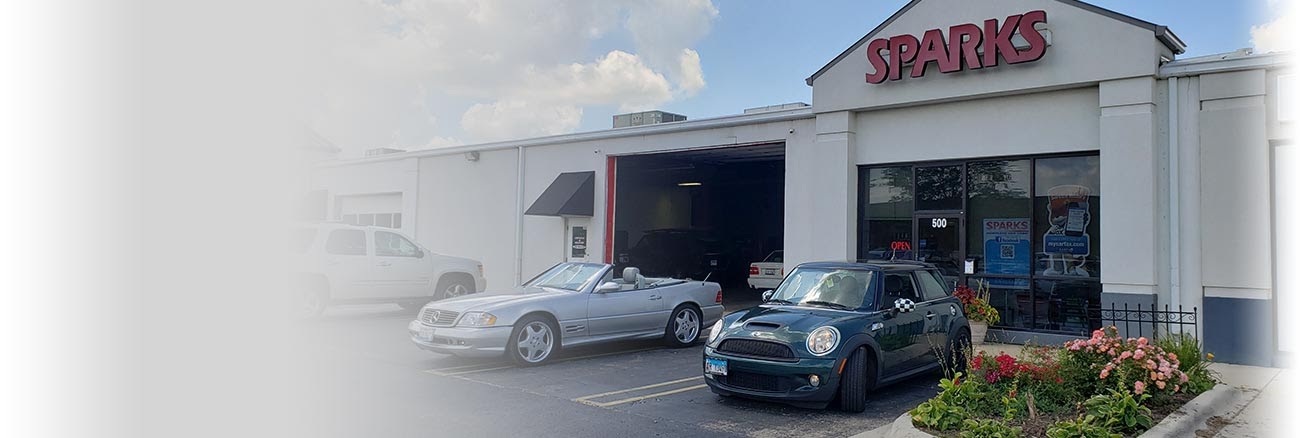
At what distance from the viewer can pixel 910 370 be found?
8.53m

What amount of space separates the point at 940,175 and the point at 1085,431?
28.2 feet

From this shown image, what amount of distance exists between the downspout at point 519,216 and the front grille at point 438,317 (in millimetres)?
9868

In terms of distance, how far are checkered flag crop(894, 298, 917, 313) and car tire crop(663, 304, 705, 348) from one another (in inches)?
162

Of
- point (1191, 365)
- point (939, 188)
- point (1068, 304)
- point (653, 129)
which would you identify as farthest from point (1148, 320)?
point (653, 129)

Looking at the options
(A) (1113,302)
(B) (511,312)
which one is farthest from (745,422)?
(A) (1113,302)

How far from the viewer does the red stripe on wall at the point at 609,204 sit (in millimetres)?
18922

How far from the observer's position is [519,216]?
2047 centimetres

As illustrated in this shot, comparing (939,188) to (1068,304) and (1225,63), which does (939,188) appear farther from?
(1225,63)

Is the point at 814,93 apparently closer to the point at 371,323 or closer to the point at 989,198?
the point at 989,198

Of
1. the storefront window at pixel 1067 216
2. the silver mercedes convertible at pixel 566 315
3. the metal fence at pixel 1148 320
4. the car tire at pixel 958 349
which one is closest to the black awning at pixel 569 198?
the silver mercedes convertible at pixel 566 315

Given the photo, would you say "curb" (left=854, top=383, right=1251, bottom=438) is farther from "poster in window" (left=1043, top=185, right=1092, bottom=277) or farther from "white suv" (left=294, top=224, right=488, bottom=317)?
"white suv" (left=294, top=224, right=488, bottom=317)

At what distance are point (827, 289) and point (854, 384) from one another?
57.0 inches

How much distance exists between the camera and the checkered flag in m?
8.42

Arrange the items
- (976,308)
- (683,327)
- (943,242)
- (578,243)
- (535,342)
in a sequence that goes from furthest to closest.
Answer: (578,243), (943,242), (976,308), (683,327), (535,342)
